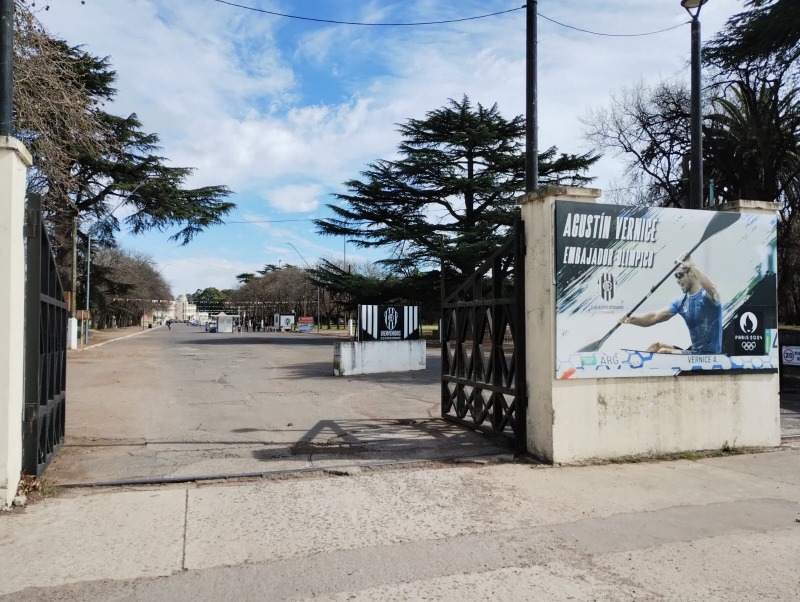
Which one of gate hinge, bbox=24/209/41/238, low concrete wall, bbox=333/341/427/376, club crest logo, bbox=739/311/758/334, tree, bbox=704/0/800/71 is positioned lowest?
low concrete wall, bbox=333/341/427/376

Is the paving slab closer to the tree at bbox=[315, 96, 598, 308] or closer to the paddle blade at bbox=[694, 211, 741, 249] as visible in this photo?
the paddle blade at bbox=[694, 211, 741, 249]

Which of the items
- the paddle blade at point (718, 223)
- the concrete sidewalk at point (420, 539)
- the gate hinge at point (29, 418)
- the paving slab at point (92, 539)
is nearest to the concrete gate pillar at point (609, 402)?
the concrete sidewalk at point (420, 539)

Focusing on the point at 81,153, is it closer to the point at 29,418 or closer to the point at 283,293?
the point at 29,418

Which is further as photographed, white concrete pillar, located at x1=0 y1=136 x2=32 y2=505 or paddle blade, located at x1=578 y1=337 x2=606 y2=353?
paddle blade, located at x1=578 y1=337 x2=606 y2=353

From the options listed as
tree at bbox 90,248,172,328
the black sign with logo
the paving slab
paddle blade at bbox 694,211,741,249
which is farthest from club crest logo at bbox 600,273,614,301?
tree at bbox 90,248,172,328

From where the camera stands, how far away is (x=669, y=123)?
2955 cm

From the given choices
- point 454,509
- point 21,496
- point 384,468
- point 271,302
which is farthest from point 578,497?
point 271,302

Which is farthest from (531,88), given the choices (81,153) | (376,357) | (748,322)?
(81,153)

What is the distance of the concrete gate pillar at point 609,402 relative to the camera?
6.77 metres

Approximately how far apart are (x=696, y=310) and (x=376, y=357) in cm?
1208

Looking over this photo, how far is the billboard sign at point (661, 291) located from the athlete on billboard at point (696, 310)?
0.01 metres

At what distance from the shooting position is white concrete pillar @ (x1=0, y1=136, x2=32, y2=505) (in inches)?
201

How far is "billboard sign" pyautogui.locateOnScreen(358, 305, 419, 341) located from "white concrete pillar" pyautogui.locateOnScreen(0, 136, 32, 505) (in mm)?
13338

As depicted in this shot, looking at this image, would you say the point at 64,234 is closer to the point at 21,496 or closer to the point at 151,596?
the point at 21,496
